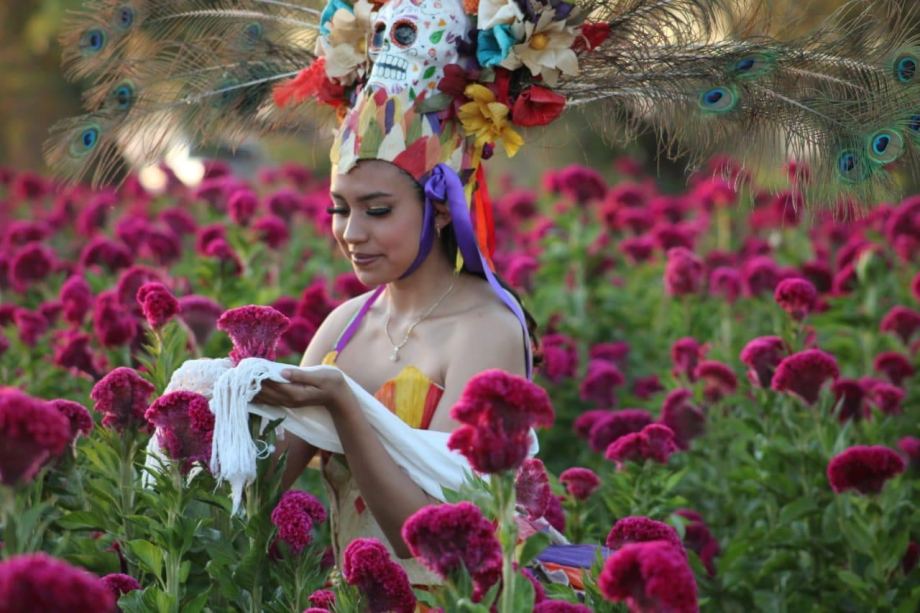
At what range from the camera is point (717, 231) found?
8789 millimetres

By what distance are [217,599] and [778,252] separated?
532 cm

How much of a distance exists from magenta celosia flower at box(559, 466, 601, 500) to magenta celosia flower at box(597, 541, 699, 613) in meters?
1.81

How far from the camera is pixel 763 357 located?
4.59 meters

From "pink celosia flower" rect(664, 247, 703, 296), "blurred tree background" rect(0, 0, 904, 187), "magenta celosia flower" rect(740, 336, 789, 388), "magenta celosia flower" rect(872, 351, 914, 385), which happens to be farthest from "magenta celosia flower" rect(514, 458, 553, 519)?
"blurred tree background" rect(0, 0, 904, 187)

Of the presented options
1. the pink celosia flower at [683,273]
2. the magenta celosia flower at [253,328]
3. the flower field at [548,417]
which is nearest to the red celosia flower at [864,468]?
the flower field at [548,417]

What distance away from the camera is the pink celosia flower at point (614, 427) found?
467cm

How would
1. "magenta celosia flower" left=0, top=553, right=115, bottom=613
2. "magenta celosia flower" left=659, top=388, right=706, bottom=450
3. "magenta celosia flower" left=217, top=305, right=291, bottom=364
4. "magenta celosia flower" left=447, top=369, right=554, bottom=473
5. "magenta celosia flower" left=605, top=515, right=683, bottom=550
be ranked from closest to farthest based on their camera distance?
"magenta celosia flower" left=0, top=553, right=115, bottom=613, "magenta celosia flower" left=447, top=369, right=554, bottom=473, "magenta celosia flower" left=605, top=515, right=683, bottom=550, "magenta celosia flower" left=217, top=305, right=291, bottom=364, "magenta celosia flower" left=659, top=388, right=706, bottom=450

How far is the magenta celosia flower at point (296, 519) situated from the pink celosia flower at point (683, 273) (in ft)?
10.5

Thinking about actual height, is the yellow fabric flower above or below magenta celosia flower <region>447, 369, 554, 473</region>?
above

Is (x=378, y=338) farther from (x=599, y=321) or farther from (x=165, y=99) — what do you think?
(x=599, y=321)

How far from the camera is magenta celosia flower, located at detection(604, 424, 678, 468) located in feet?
13.3

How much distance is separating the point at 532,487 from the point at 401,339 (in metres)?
0.60

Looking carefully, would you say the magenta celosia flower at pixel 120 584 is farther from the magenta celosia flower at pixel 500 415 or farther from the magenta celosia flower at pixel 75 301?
the magenta celosia flower at pixel 75 301

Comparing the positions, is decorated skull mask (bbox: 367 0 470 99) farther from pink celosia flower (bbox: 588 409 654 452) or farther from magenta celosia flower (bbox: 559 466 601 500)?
pink celosia flower (bbox: 588 409 654 452)
